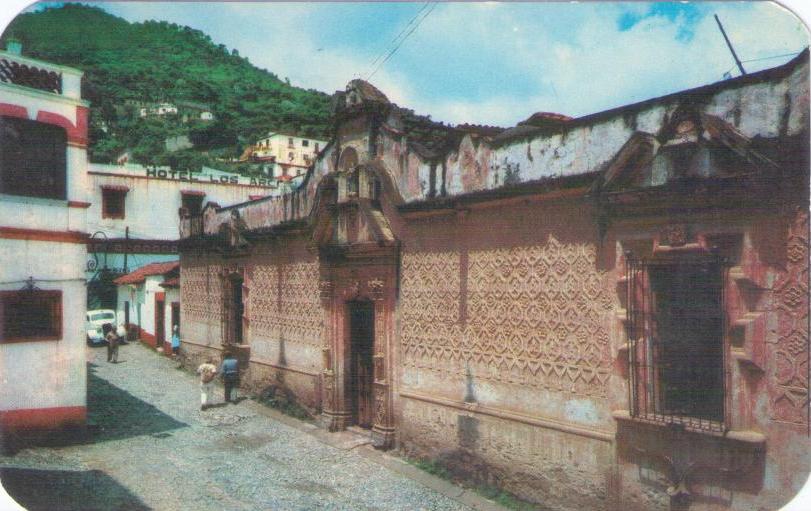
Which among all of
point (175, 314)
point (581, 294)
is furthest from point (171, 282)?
point (581, 294)

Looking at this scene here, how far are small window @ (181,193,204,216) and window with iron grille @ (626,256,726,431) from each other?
40.2ft

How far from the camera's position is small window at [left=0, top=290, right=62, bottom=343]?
8836 millimetres

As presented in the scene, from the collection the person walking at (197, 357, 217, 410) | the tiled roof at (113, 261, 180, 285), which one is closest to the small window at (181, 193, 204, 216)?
the tiled roof at (113, 261, 180, 285)

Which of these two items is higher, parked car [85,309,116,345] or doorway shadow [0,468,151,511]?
parked car [85,309,116,345]

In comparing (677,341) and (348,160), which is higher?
(348,160)

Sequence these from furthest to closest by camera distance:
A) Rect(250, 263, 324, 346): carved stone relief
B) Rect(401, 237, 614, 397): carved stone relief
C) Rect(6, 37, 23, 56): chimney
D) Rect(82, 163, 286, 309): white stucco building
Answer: Rect(250, 263, 324, 346): carved stone relief, Rect(82, 163, 286, 309): white stucco building, Rect(6, 37, 23, 56): chimney, Rect(401, 237, 614, 397): carved stone relief

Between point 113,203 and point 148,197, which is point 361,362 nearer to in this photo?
point 113,203

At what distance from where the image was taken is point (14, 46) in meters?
7.92

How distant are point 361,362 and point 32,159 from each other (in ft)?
20.7

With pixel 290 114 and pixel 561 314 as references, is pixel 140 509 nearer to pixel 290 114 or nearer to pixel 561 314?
pixel 561 314

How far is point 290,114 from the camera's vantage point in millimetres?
11352

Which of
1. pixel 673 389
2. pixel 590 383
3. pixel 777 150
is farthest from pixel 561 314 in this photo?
pixel 777 150

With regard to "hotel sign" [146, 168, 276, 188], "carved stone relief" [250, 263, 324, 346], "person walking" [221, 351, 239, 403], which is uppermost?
"hotel sign" [146, 168, 276, 188]

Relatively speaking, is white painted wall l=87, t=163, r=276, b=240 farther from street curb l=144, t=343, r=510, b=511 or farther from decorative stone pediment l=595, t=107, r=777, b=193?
decorative stone pediment l=595, t=107, r=777, b=193
